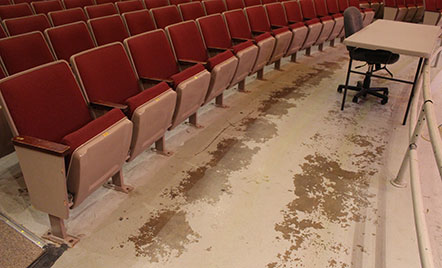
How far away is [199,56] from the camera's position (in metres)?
2.09

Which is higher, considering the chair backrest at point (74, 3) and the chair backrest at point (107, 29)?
the chair backrest at point (74, 3)

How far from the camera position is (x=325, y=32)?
140 inches

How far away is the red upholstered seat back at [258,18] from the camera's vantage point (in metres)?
2.74

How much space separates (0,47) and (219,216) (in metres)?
1.16

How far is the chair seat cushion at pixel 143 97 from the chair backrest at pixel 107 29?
29.3 inches

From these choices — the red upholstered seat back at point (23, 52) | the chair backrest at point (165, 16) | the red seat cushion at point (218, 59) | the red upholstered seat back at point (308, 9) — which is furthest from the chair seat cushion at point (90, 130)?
the red upholstered seat back at point (308, 9)

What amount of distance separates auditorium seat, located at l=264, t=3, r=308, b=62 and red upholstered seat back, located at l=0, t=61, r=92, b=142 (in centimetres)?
210

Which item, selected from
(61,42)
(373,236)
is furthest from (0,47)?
(373,236)

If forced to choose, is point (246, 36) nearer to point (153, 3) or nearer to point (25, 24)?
point (153, 3)

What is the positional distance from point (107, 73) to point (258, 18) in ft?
5.72

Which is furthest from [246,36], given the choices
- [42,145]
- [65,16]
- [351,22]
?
[42,145]

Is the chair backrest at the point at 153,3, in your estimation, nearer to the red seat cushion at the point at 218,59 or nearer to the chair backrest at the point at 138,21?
the chair backrest at the point at 138,21

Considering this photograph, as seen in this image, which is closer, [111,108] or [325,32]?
[111,108]

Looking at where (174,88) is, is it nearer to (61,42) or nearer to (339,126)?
(61,42)
